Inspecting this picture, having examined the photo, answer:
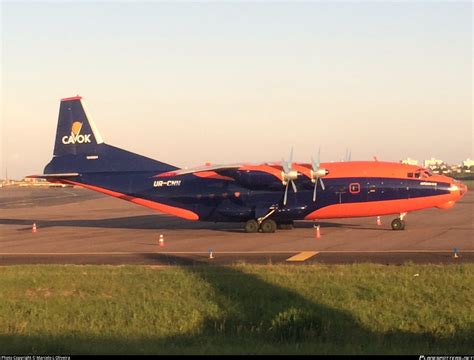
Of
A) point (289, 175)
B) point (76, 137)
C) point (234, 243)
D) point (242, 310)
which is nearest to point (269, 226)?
point (289, 175)

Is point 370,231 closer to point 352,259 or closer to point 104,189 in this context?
point 352,259

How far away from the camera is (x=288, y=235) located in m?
33.5

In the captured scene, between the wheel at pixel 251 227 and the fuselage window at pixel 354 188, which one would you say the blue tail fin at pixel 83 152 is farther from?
the fuselage window at pixel 354 188

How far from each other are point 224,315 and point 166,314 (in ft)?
4.46

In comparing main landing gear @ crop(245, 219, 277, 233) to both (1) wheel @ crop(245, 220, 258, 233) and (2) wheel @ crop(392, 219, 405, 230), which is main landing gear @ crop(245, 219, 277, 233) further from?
(2) wheel @ crop(392, 219, 405, 230)

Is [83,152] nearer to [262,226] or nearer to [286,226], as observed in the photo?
[262,226]

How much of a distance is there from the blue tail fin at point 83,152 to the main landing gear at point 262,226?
5.64 m

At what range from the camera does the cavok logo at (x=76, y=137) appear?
3844cm

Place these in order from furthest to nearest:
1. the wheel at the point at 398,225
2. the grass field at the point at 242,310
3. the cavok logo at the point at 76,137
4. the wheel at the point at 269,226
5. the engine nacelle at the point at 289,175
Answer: the cavok logo at the point at 76,137, the wheel at the point at 269,226, the wheel at the point at 398,225, the engine nacelle at the point at 289,175, the grass field at the point at 242,310

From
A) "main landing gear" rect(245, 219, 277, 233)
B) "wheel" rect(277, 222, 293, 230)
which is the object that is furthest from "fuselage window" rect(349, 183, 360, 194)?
"wheel" rect(277, 222, 293, 230)

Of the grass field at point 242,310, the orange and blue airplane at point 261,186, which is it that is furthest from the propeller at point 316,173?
the grass field at point 242,310

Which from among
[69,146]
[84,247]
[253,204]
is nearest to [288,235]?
[253,204]

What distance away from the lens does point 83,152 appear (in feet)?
125

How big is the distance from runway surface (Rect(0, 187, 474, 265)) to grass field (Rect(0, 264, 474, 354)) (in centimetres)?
421
